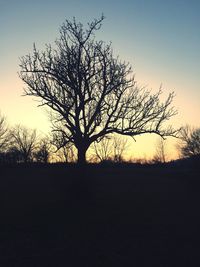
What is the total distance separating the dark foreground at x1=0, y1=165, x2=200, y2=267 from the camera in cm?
1317

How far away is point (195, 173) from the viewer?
3161 centimetres

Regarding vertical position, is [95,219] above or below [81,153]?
below

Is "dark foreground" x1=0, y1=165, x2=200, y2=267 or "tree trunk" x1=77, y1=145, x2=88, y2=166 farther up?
"tree trunk" x1=77, y1=145, x2=88, y2=166

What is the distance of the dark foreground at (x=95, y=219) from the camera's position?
13.2m

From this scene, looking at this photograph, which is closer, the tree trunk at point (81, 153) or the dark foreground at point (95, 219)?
the dark foreground at point (95, 219)

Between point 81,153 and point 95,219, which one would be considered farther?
point 81,153

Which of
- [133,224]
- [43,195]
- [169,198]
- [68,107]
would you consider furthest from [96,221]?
[68,107]

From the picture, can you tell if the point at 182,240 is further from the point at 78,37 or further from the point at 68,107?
the point at 78,37

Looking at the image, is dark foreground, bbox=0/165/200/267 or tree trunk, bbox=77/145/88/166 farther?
tree trunk, bbox=77/145/88/166

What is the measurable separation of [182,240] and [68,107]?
12025 mm

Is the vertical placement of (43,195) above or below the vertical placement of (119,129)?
below

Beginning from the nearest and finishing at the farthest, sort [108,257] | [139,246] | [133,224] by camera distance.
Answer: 1. [108,257]
2. [139,246]
3. [133,224]

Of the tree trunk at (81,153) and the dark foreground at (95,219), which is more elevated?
the tree trunk at (81,153)

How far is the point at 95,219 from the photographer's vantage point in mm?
17625
